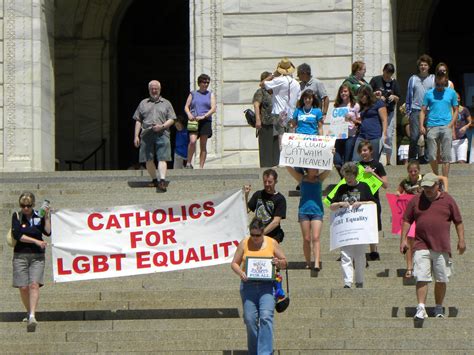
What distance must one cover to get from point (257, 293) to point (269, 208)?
2.24 metres

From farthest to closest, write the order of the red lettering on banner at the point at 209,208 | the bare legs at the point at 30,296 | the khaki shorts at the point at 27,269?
the red lettering on banner at the point at 209,208
the khaki shorts at the point at 27,269
the bare legs at the point at 30,296

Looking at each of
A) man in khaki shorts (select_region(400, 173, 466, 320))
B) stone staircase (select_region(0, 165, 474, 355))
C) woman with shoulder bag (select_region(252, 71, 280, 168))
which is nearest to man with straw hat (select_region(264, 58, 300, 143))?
woman with shoulder bag (select_region(252, 71, 280, 168))

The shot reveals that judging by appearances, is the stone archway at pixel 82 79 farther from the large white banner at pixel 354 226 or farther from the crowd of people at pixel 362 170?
the large white banner at pixel 354 226

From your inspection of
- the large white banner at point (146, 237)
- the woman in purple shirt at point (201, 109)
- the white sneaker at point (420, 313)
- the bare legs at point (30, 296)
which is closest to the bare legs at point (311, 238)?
the large white banner at point (146, 237)

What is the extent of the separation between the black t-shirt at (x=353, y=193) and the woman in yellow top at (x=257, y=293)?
1.85m

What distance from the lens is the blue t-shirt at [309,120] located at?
2333 centimetres

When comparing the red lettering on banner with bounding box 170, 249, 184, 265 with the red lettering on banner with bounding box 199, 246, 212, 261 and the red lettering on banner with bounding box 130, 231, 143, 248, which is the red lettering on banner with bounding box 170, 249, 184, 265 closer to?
the red lettering on banner with bounding box 199, 246, 212, 261

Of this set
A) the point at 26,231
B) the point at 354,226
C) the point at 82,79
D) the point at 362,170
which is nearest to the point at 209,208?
the point at 354,226

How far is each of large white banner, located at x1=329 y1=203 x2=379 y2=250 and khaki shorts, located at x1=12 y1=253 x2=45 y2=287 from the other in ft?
11.2

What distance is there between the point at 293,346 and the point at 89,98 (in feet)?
58.6

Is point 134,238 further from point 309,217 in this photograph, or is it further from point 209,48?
point 209,48

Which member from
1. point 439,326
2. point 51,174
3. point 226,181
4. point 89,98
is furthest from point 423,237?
point 89,98

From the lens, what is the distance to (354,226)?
19.8 metres

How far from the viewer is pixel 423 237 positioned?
18.9 metres
